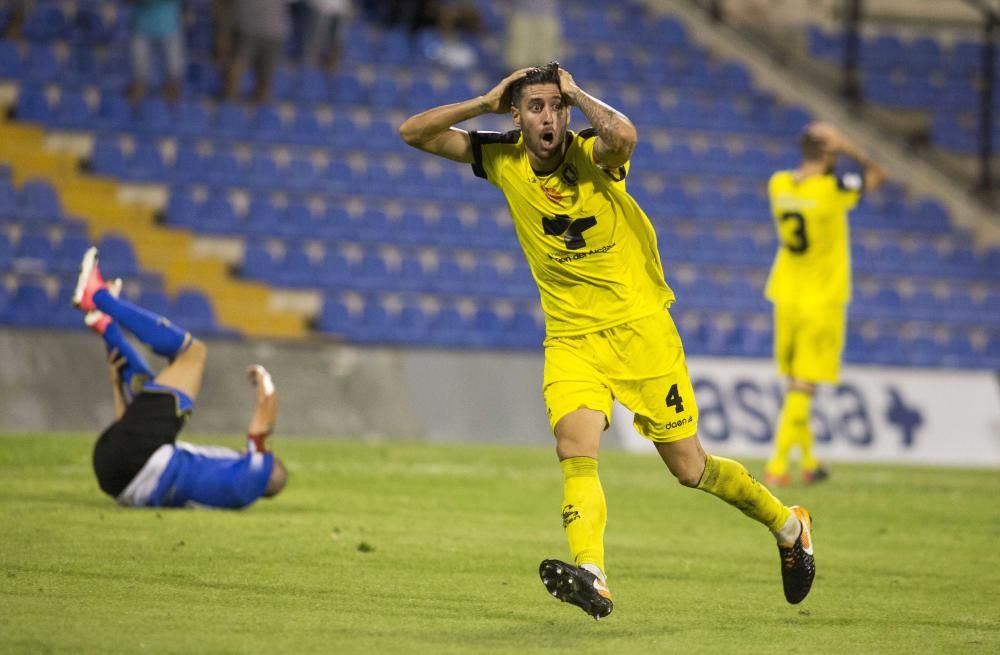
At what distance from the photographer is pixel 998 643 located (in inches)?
257

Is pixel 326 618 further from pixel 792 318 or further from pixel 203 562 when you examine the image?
pixel 792 318

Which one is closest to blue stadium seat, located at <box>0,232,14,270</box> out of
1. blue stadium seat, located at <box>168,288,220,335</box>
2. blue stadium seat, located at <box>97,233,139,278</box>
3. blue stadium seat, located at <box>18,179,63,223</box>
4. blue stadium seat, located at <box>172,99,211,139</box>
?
blue stadium seat, located at <box>18,179,63,223</box>

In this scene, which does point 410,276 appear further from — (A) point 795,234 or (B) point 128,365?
(B) point 128,365

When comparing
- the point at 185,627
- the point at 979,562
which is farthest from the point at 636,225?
the point at 979,562

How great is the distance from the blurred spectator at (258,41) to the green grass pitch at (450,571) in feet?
27.9

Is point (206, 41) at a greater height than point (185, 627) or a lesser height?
lesser

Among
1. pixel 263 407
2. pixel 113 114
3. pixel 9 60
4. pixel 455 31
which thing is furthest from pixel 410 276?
pixel 263 407

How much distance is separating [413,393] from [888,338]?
772 cm

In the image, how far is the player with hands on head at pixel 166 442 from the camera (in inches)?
382

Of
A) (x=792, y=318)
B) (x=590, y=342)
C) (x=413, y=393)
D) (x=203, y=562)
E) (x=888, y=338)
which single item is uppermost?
(x=590, y=342)

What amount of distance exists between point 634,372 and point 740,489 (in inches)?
30.2

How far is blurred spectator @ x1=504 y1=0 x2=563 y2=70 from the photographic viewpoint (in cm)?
A: 2264

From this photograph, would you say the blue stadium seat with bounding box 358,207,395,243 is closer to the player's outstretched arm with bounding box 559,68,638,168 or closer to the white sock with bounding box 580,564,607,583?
the player's outstretched arm with bounding box 559,68,638,168

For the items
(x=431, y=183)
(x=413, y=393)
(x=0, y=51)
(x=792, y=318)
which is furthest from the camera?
(x=431, y=183)
